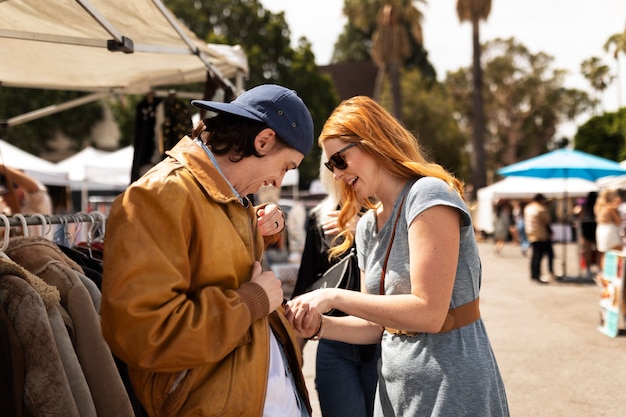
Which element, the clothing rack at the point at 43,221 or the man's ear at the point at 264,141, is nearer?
the man's ear at the point at 264,141

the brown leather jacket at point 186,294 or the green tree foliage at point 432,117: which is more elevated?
the green tree foliage at point 432,117

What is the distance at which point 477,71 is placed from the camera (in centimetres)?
3200

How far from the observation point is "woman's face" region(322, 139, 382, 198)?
2.21m

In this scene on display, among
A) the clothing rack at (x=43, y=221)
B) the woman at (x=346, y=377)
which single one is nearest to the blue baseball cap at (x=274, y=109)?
the clothing rack at (x=43, y=221)

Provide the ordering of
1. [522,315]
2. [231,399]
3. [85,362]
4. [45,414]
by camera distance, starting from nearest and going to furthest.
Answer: [231,399]
[45,414]
[85,362]
[522,315]

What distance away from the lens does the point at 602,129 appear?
3225 centimetres

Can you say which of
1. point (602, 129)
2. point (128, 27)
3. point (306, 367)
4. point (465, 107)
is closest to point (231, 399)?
point (128, 27)

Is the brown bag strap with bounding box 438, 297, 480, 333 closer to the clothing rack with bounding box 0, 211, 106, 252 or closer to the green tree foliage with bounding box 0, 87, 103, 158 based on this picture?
the clothing rack with bounding box 0, 211, 106, 252

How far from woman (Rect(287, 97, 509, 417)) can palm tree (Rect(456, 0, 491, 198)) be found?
31.6m

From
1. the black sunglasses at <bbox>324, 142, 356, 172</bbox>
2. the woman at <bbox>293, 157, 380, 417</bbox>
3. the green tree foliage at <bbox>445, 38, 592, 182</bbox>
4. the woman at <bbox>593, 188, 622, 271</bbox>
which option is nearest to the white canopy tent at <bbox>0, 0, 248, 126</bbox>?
the black sunglasses at <bbox>324, 142, 356, 172</bbox>

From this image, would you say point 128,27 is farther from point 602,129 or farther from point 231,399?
point 602,129

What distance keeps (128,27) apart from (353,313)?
2650 mm

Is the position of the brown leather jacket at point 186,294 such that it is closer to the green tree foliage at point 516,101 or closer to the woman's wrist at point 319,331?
the woman's wrist at point 319,331

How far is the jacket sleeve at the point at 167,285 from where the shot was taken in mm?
1447
